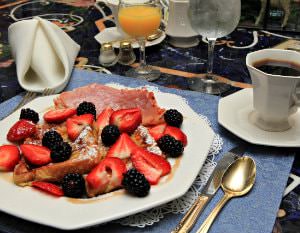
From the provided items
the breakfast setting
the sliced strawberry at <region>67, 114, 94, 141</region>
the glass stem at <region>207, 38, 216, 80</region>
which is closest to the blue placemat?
the breakfast setting

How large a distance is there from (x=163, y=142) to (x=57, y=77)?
1.76 feet

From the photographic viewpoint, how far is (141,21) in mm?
1204

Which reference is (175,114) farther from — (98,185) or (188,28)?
Answer: (188,28)

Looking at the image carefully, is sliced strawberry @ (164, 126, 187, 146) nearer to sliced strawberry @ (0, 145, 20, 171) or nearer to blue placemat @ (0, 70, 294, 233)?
blue placemat @ (0, 70, 294, 233)

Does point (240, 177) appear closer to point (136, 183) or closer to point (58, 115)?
point (136, 183)

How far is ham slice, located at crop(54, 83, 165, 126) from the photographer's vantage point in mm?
863

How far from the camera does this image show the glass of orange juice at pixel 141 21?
121 cm

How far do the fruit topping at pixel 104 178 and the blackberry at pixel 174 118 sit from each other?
0.63ft

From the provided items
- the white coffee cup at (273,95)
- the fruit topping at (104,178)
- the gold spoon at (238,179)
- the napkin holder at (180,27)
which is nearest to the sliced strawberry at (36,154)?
the fruit topping at (104,178)

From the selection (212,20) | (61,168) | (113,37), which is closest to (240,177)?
(61,168)

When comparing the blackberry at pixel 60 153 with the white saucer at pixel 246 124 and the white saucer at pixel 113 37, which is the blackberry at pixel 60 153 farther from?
the white saucer at pixel 113 37

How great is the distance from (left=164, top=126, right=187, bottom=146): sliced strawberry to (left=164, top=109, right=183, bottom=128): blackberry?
1 centimetres

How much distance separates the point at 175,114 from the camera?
83 cm

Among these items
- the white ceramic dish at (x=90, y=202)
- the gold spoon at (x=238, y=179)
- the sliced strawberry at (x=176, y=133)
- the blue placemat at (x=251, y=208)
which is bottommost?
the blue placemat at (x=251, y=208)
